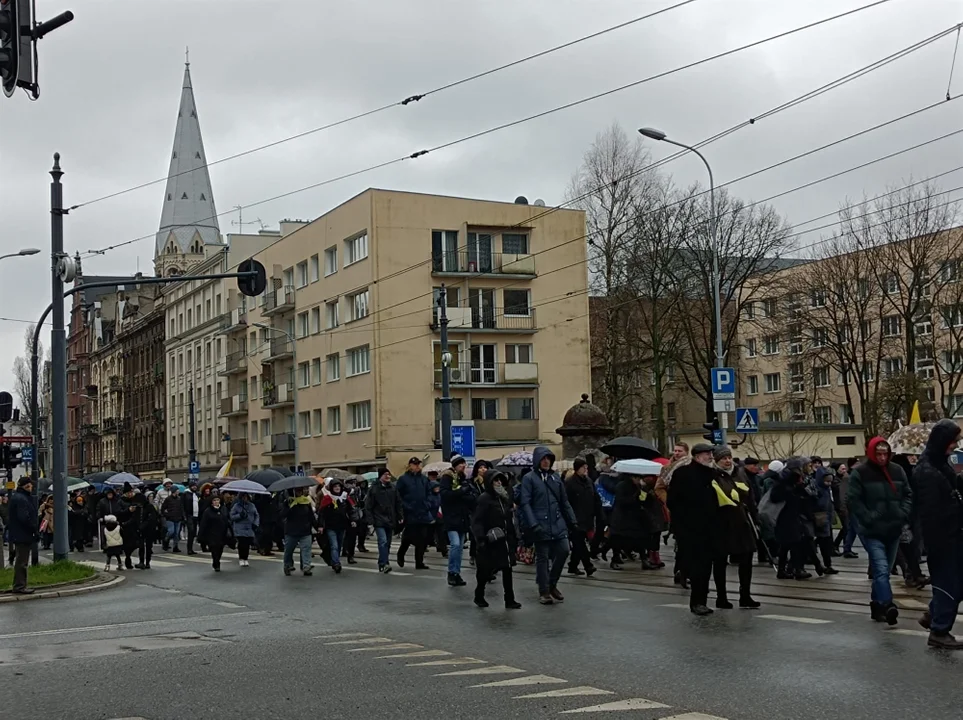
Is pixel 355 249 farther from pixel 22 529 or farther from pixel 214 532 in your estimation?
pixel 22 529

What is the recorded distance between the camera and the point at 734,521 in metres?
13.1

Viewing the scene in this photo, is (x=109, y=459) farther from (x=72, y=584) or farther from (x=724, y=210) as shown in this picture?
(x=72, y=584)

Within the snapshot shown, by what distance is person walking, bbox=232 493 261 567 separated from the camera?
81.5 feet

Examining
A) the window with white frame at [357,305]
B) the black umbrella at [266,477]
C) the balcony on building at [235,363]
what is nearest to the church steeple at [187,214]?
the balcony on building at [235,363]

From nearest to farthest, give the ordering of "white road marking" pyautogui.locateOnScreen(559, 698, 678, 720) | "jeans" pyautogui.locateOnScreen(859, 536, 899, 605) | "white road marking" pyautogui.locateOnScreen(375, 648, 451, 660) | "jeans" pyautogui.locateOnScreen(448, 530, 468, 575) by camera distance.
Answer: "white road marking" pyautogui.locateOnScreen(559, 698, 678, 720)
"white road marking" pyautogui.locateOnScreen(375, 648, 451, 660)
"jeans" pyautogui.locateOnScreen(859, 536, 899, 605)
"jeans" pyautogui.locateOnScreen(448, 530, 468, 575)

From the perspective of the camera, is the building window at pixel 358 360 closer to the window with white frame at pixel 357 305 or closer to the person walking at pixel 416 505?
the window with white frame at pixel 357 305

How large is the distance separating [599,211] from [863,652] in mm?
43687

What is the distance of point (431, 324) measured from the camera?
62094 mm

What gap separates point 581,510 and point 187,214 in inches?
3866

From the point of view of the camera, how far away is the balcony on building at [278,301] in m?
72.2

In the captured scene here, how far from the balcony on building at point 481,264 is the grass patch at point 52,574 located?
135ft

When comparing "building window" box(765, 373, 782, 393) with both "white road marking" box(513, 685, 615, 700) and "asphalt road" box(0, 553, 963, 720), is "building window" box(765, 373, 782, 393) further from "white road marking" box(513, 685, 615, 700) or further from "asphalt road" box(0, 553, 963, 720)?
"white road marking" box(513, 685, 615, 700)

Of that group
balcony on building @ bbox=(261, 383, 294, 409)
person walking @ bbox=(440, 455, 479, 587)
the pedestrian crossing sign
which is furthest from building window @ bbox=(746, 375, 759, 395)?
person walking @ bbox=(440, 455, 479, 587)

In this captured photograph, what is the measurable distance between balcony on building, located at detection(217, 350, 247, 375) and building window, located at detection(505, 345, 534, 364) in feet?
71.7
